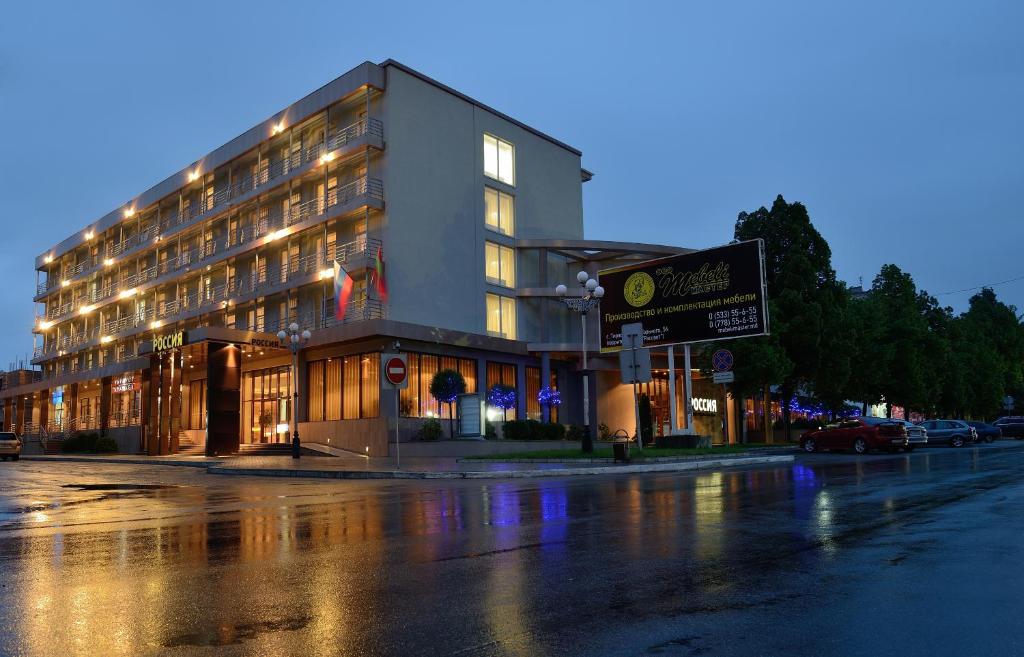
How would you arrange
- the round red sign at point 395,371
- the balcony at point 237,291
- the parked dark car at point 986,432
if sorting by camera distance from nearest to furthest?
the round red sign at point 395,371 < the balcony at point 237,291 < the parked dark car at point 986,432

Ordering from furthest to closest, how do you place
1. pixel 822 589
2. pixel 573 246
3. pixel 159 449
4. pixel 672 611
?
1. pixel 573 246
2. pixel 159 449
3. pixel 822 589
4. pixel 672 611

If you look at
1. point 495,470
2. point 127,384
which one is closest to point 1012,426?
point 495,470

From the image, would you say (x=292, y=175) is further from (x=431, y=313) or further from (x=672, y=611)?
(x=672, y=611)

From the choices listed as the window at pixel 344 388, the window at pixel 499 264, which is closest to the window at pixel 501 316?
the window at pixel 499 264

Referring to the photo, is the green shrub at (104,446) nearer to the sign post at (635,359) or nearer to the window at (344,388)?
the window at (344,388)

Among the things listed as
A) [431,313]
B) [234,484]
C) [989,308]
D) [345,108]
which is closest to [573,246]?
[431,313]

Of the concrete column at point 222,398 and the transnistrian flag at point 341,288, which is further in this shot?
the concrete column at point 222,398

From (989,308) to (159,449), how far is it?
77.8 metres

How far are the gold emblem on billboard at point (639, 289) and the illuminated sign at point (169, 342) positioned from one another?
22.6 metres

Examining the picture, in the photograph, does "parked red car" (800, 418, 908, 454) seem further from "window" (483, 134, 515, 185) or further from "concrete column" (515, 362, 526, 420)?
"window" (483, 134, 515, 185)

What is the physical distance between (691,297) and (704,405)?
20562 mm

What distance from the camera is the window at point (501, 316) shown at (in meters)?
45.5

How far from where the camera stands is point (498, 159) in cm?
4719

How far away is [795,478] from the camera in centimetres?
1748
